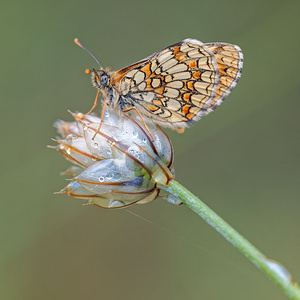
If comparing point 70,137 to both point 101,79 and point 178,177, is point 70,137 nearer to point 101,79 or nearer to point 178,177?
point 101,79

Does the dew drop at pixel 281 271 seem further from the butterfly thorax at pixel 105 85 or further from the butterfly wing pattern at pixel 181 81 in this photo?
the butterfly thorax at pixel 105 85

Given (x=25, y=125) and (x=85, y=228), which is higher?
(x=25, y=125)

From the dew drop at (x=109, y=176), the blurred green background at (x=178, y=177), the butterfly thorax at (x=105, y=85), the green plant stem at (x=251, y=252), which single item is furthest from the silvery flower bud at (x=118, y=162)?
the blurred green background at (x=178, y=177)

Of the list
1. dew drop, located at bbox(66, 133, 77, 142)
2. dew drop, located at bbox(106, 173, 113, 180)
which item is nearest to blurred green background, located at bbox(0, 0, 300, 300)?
dew drop, located at bbox(66, 133, 77, 142)

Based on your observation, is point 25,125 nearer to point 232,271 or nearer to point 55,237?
point 55,237

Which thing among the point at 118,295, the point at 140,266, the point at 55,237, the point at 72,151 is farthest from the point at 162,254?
the point at 72,151

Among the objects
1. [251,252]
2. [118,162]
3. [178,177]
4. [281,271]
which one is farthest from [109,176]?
[178,177]

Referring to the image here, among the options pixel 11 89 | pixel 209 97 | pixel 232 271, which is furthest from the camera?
pixel 11 89
